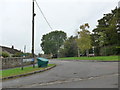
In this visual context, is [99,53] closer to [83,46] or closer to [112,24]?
[83,46]

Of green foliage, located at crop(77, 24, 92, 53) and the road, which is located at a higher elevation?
green foliage, located at crop(77, 24, 92, 53)

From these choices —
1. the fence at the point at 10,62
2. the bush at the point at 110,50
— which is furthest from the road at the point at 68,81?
the bush at the point at 110,50

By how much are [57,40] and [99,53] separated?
117 feet

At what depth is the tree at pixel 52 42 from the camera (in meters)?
85.6

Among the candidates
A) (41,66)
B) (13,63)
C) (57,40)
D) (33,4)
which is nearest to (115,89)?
(41,66)

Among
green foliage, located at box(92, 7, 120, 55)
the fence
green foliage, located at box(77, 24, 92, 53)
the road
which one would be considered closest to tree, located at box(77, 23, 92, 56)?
green foliage, located at box(77, 24, 92, 53)

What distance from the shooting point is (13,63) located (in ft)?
71.1

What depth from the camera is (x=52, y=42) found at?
286 feet

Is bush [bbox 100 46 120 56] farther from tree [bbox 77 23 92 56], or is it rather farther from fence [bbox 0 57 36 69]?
fence [bbox 0 57 36 69]

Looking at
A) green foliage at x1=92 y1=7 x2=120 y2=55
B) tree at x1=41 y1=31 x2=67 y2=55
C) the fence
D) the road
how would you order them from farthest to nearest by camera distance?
tree at x1=41 y1=31 x2=67 y2=55 < green foliage at x1=92 y1=7 x2=120 y2=55 < the fence < the road

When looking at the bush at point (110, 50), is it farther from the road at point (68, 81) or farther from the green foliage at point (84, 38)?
the road at point (68, 81)

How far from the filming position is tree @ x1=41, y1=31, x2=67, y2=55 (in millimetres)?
85562

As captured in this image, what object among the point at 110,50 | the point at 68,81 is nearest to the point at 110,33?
the point at 110,50

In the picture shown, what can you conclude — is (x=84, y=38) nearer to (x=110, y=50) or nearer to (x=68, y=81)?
(x=110, y=50)
